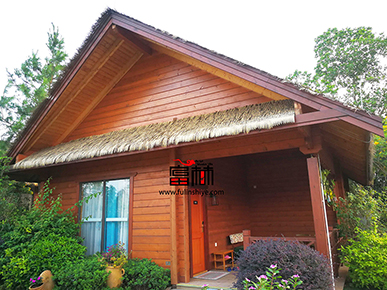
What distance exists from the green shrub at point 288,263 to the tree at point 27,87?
10297 millimetres

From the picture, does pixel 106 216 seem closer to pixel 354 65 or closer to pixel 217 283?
pixel 217 283

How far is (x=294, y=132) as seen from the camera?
17.4ft

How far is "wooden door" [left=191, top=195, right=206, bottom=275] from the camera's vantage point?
6.74 meters

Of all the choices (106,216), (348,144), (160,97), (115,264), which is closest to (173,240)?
(115,264)

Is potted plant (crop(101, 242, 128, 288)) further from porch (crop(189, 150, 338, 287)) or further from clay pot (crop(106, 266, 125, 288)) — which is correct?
porch (crop(189, 150, 338, 287))

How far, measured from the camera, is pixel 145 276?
5.61m

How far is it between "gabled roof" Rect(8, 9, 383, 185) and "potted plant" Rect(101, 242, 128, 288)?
392 cm

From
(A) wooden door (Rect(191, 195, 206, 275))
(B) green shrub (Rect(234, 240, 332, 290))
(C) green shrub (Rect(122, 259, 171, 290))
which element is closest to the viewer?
(B) green shrub (Rect(234, 240, 332, 290))

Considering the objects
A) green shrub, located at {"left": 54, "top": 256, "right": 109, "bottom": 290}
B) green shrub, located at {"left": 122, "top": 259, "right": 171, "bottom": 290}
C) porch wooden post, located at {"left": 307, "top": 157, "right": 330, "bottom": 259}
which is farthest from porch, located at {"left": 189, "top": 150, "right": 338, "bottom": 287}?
green shrub, located at {"left": 54, "top": 256, "right": 109, "bottom": 290}

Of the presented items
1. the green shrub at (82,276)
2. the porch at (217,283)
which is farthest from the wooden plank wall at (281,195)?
the green shrub at (82,276)

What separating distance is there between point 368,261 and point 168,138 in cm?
412

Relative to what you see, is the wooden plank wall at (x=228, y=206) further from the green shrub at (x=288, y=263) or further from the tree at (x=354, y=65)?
the tree at (x=354, y=65)

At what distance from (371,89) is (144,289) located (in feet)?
62.3

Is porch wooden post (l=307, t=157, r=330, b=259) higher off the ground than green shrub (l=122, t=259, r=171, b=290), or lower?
higher
